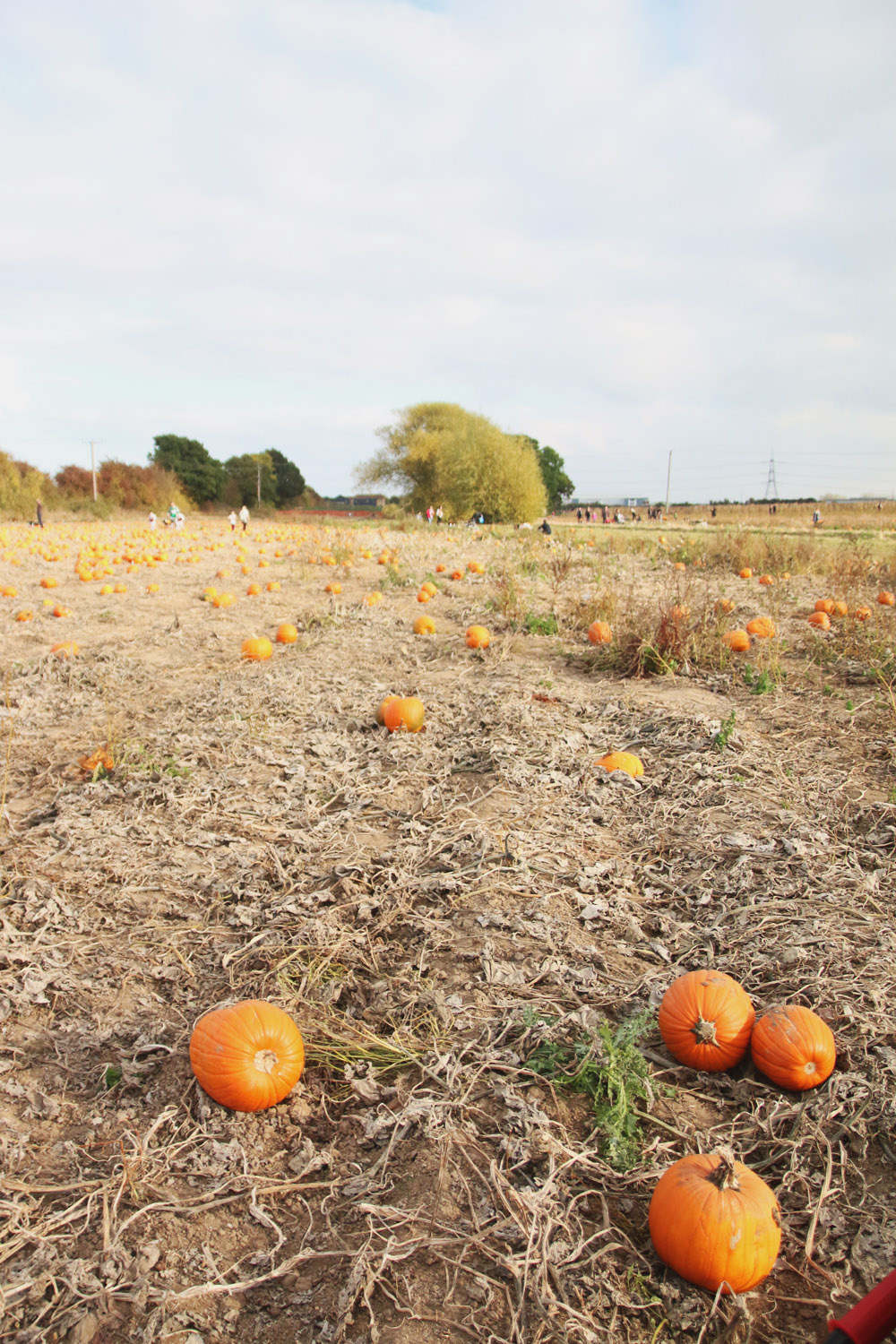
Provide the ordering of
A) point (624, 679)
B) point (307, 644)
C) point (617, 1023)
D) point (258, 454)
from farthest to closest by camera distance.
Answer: point (258, 454)
point (307, 644)
point (624, 679)
point (617, 1023)

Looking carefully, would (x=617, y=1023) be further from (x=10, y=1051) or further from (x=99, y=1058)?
(x=10, y=1051)

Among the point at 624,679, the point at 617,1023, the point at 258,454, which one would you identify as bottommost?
the point at 617,1023

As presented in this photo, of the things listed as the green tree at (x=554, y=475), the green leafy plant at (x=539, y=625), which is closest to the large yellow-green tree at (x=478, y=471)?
the green leafy plant at (x=539, y=625)

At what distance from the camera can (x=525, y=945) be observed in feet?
9.36

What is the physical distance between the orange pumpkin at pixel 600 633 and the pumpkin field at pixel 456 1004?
456 mm

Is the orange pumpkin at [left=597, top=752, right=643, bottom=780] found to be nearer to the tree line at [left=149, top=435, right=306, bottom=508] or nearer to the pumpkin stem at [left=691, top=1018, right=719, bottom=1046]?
the pumpkin stem at [left=691, top=1018, right=719, bottom=1046]

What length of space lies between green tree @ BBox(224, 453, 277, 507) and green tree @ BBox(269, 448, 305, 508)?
260 centimetres

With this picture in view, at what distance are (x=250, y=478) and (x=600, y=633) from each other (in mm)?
72496

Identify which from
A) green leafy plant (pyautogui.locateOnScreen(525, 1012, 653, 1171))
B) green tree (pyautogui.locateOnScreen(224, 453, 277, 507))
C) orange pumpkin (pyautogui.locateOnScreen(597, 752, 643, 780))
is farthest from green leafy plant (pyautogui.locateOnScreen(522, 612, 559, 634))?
green tree (pyautogui.locateOnScreen(224, 453, 277, 507))

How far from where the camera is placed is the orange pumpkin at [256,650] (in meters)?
7.06

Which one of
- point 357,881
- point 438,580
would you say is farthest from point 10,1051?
point 438,580

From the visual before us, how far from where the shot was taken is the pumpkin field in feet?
5.68

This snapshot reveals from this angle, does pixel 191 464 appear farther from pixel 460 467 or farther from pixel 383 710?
pixel 383 710

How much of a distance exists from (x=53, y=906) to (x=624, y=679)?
4141mm
